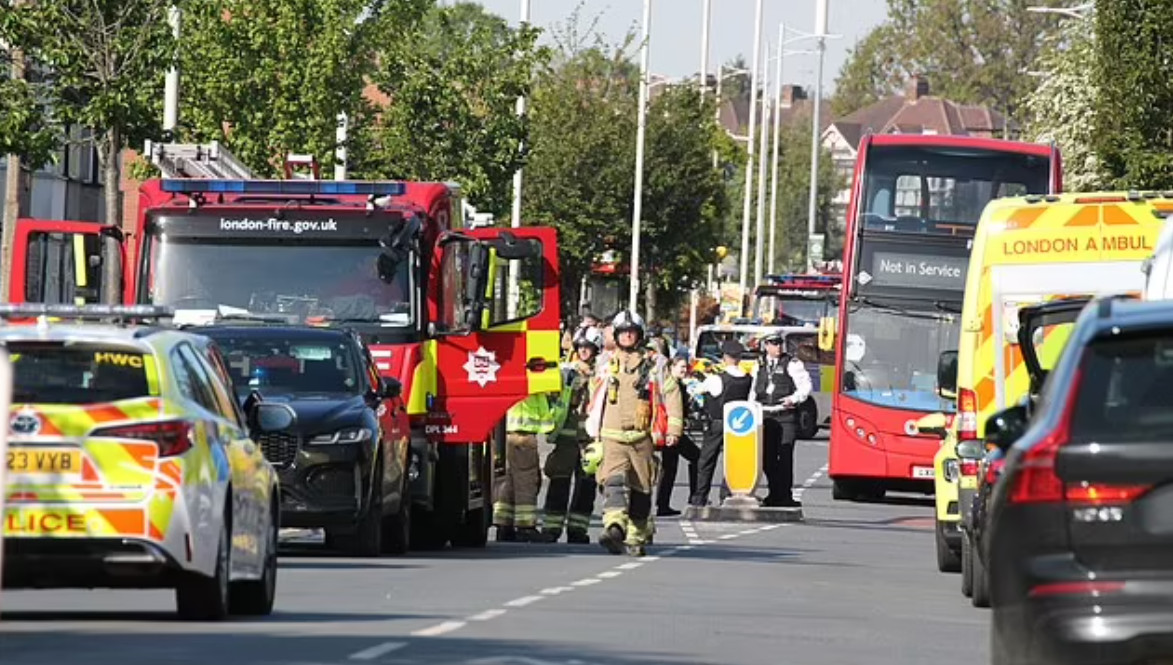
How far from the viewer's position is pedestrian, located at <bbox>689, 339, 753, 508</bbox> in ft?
114

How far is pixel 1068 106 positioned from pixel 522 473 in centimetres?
5131

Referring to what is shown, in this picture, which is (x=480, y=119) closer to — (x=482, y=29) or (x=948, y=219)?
(x=482, y=29)

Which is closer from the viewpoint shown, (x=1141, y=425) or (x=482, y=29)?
(x=1141, y=425)

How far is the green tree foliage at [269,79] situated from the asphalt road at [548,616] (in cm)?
1898

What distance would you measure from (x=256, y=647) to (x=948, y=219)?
23.8m

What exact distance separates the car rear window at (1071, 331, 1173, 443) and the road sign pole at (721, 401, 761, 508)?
72.7ft

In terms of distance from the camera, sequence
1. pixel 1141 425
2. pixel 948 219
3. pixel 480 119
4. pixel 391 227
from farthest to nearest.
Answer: pixel 480 119, pixel 948 219, pixel 391 227, pixel 1141 425

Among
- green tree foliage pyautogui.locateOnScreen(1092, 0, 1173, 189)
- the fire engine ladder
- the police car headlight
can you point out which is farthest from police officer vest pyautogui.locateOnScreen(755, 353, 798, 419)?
the police car headlight

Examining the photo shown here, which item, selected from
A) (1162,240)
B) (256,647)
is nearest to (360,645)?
(256,647)

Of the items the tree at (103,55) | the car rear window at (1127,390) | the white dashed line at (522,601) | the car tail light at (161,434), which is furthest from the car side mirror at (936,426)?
the car rear window at (1127,390)

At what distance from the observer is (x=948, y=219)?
3712 centimetres

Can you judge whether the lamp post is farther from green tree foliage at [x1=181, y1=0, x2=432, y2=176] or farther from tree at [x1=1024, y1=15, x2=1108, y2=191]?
green tree foliage at [x1=181, y1=0, x2=432, y2=176]

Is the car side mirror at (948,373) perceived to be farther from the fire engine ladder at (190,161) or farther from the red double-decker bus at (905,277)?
the red double-decker bus at (905,277)

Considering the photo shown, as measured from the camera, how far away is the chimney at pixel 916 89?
188625 millimetres
